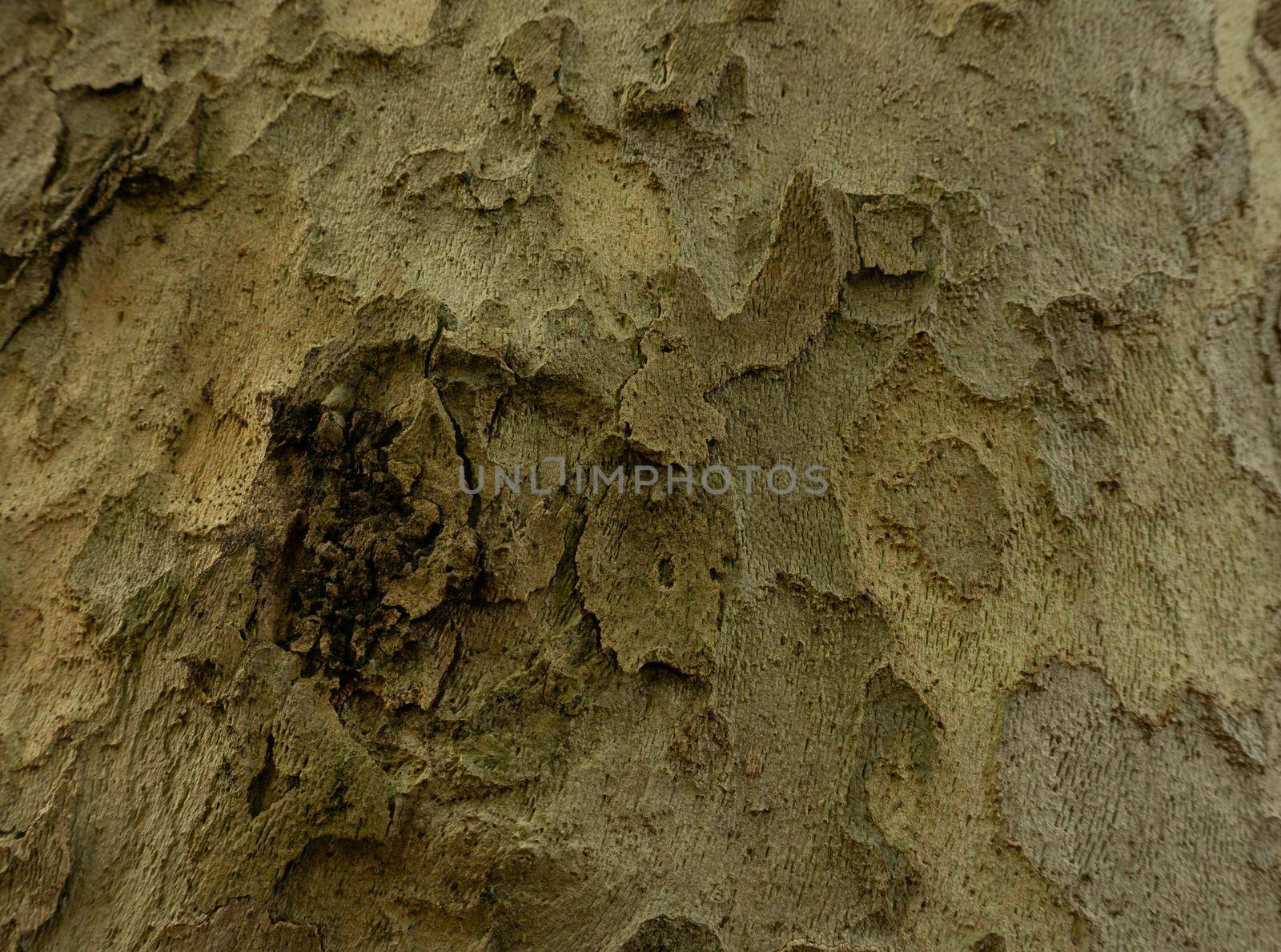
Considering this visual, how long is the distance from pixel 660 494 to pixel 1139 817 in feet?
1.56

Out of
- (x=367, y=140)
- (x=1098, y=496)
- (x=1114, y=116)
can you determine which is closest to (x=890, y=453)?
(x=1098, y=496)

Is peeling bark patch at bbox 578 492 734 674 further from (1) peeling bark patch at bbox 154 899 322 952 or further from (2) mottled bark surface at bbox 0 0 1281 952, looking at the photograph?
(1) peeling bark patch at bbox 154 899 322 952

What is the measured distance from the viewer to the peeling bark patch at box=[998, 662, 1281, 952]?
0.67 meters

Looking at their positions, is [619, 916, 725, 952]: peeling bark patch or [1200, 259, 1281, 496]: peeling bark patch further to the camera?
[1200, 259, 1281, 496]: peeling bark patch

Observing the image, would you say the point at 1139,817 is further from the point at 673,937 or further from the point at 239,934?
the point at 239,934

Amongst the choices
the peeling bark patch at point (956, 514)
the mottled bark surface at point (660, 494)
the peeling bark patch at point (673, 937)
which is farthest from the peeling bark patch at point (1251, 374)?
the peeling bark patch at point (673, 937)

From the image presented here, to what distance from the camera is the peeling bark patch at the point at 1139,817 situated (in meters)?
0.67

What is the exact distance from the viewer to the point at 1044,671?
0.71m

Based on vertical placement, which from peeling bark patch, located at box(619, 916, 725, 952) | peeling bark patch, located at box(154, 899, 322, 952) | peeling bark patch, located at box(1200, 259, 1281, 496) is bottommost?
peeling bark patch, located at box(154, 899, 322, 952)

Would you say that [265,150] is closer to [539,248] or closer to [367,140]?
[367,140]

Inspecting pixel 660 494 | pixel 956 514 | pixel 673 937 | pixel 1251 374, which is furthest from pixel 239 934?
pixel 1251 374

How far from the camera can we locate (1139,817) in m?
0.69

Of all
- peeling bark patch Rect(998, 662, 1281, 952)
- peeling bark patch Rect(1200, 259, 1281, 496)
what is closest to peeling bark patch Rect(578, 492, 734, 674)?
peeling bark patch Rect(998, 662, 1281, 952)

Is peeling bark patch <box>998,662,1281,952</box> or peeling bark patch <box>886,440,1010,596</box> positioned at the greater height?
peeling bark patch <box>886,440,1010,596</box>
